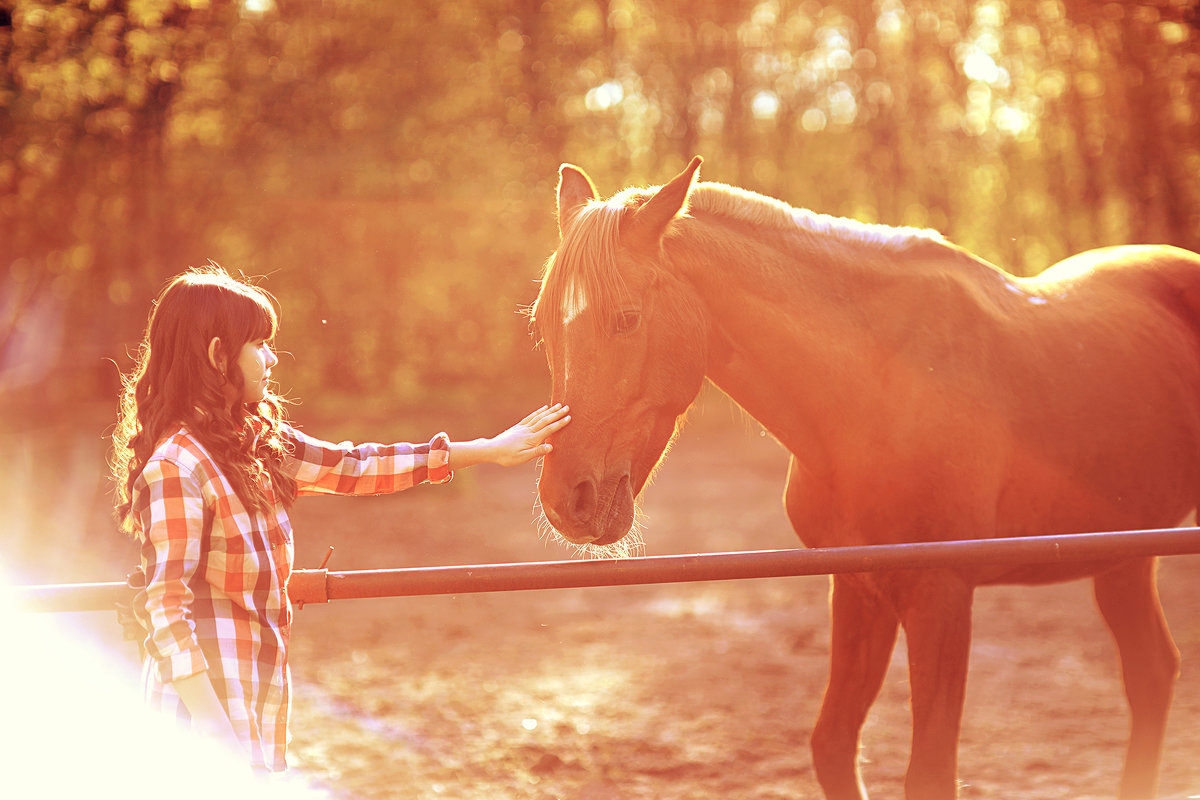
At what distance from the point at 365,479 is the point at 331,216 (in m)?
16.5

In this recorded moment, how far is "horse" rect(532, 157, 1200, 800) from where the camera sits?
2.51 meters

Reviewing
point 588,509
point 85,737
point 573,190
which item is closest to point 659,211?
point 573,190

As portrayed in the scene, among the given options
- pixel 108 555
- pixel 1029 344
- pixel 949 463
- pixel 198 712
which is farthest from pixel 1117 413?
pixel 108 555

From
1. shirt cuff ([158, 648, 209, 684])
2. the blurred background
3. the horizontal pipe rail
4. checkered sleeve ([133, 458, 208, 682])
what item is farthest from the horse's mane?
the blurred background

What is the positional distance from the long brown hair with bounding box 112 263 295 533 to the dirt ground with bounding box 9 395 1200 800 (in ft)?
9.30

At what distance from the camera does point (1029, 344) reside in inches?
124

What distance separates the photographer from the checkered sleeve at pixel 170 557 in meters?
1.85

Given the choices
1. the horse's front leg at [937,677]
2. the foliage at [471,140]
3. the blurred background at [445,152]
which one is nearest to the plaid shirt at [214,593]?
the horse's front leg at [937,677]

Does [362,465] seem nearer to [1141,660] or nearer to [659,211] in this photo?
[659,211]

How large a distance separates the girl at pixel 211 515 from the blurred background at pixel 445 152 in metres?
8.15

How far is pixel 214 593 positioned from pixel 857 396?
1.73m

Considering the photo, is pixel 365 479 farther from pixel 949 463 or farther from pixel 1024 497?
pixel 1024 497

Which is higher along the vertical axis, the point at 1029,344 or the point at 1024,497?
the point at 1029,344

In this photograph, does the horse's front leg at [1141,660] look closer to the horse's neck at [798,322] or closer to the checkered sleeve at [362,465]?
the horse's neck at [798,322]
